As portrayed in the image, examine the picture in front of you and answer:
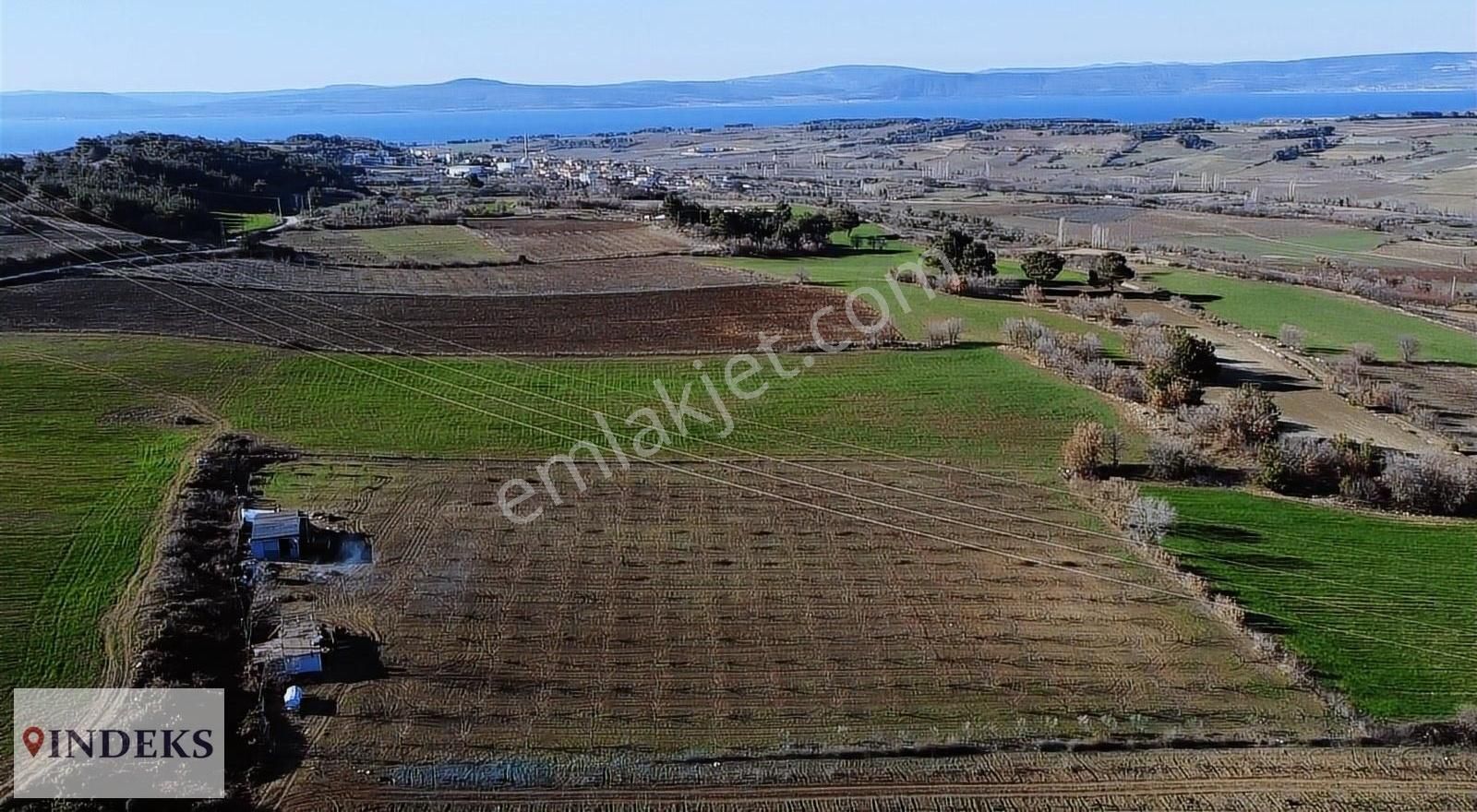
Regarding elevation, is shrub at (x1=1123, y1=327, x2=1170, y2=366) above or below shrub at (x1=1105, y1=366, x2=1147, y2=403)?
above

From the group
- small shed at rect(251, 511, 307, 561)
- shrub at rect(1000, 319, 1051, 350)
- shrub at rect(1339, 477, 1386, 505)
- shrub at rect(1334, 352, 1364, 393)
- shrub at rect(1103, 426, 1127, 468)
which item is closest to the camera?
small shed at rect(251, 511, 307, 561)

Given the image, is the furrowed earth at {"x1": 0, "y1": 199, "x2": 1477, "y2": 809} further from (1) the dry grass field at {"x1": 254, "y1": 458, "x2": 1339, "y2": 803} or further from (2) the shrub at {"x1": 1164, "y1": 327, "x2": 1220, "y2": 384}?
(2) the shrub at {"x1": 1164, "y1": 327, "x2": 1220, "y2": 384}

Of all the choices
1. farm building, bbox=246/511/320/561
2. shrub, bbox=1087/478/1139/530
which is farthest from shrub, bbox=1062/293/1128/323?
farm building, bbox=246/511/320/561

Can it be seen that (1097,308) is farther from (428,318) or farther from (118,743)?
(118,743)

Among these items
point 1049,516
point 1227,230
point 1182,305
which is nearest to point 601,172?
point 1227,230

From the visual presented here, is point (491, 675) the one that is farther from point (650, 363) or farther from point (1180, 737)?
point (650, 363)

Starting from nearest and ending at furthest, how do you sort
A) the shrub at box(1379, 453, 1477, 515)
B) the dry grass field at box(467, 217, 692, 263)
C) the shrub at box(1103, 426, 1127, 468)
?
the shrub at box(1379, 453, 1477, 515) → the shrub at box(1103, 426, 1127, 468) → the dry grass field at box(467, 217, 692, 263)

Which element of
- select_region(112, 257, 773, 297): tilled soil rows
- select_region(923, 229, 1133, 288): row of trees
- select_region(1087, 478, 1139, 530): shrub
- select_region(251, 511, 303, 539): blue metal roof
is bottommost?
select_region(1087, 478, 1139, 530): shrub
